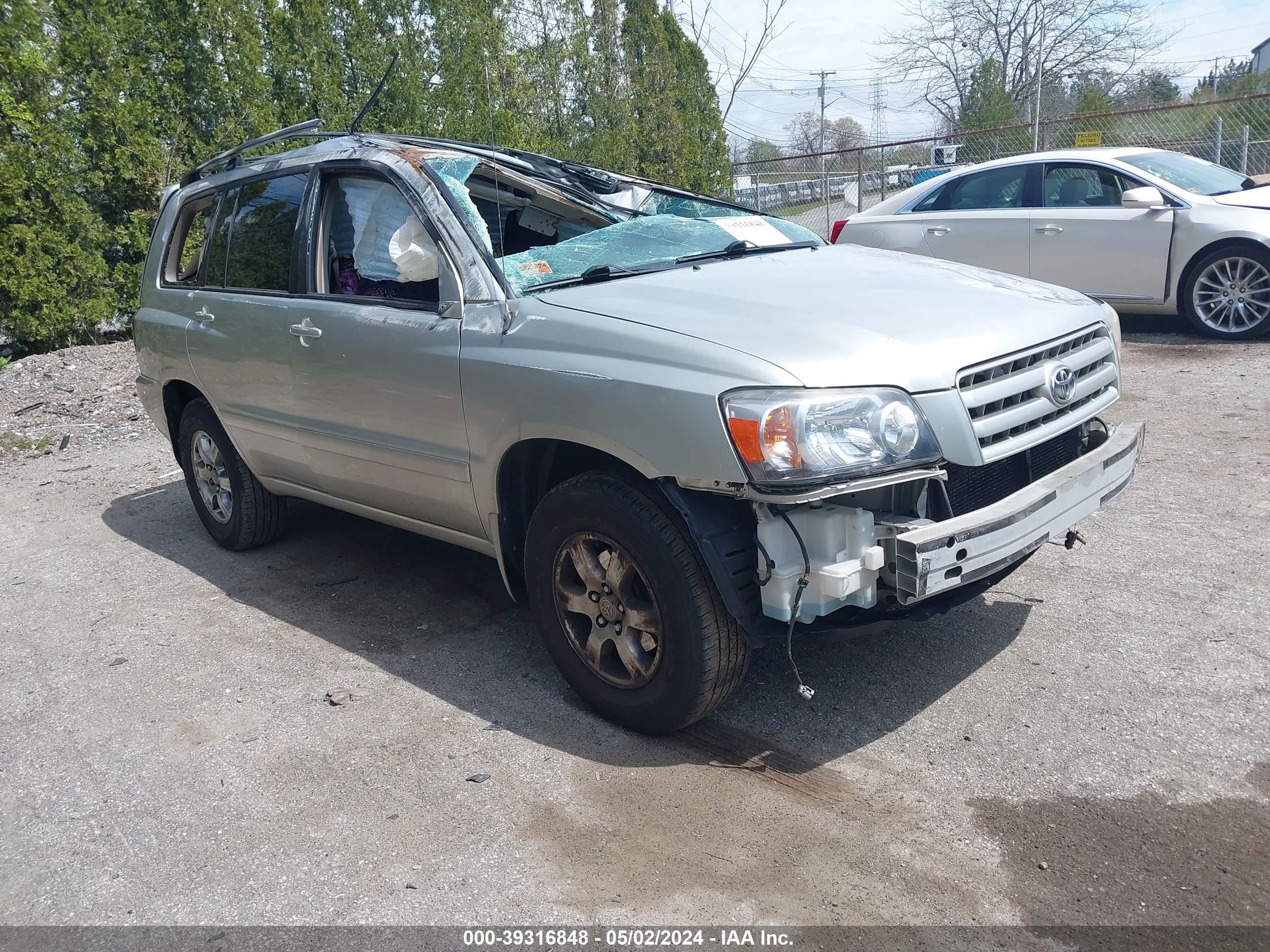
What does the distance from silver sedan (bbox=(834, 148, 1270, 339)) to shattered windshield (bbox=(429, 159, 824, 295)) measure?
18.0ft

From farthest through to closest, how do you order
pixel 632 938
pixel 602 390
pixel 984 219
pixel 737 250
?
pixel 984 219
pixel 737 250
pixel 602 390
pixel 632 938

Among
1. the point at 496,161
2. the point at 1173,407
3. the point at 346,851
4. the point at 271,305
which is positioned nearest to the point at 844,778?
the point at 346,851

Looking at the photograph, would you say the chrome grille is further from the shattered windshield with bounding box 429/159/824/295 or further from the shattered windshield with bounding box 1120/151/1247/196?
the shattered windshield with bounding box 1120/151/1247/196

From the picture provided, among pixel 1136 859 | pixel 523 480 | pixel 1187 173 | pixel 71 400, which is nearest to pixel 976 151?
pixel 1187 173

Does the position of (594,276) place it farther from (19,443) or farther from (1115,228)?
(19,443)

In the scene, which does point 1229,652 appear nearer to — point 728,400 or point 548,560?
point 728,400

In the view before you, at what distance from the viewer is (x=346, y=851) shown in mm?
3049

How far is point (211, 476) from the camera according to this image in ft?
18.8

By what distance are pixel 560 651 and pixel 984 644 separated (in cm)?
159

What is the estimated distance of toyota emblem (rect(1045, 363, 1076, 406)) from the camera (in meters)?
3.35

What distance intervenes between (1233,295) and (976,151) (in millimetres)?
10324

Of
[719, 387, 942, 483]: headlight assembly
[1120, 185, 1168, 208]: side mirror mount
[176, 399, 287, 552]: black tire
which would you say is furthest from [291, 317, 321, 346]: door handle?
[1120, 185, 1168, 208]: side mirror mount

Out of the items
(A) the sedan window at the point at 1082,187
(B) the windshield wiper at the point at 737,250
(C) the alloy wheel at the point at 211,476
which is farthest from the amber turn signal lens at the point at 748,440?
(A) the sedan window at the point at 1082,187

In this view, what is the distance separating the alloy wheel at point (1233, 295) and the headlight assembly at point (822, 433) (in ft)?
23.1
